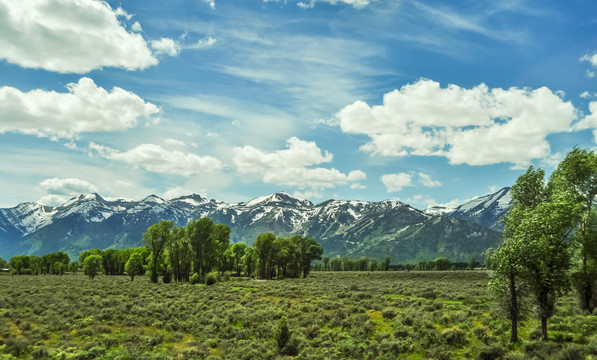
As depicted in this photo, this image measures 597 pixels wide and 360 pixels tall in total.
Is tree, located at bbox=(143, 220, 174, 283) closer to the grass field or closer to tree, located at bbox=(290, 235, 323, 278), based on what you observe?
the grass field

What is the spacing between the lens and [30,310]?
1304 inches

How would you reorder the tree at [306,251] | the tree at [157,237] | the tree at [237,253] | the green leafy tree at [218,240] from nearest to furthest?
1. the tree at [157,237]
2. the green leafy tree at [218,240]
3. the tree at [306,251]
4. the tree at [237,253]

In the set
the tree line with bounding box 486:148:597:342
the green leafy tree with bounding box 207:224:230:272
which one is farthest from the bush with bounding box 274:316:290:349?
the green leafy tree with bounding box 207:224:230:272

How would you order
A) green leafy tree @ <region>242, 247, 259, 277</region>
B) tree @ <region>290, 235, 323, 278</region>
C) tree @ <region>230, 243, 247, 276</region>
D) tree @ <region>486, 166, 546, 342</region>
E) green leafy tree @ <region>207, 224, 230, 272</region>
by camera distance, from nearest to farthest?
tree @ <region>486, 166, 546, 342</region> < green leafy tree @ <region>207, 224, 230, 272</region> < green leafy tree @ <region>242, 247, 259, 277</region> < tree @ <region>290, 235, 323, 278</region> < tree @ <region>230, 243, 247, 276</region>

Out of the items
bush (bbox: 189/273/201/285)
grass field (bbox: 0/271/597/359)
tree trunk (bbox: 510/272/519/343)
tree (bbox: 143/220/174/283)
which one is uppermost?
tree (bbox: 143/220/174/283)

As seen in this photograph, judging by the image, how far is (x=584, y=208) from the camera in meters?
33.0

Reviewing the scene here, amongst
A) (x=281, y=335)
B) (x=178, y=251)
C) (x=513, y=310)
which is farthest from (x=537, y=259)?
(x=178, y=251)

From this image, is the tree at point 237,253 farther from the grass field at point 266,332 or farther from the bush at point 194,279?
the grass field at point 266,332

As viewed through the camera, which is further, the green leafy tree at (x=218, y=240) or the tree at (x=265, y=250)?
the tree at (x=265, y=250)

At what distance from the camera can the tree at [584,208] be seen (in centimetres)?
3052

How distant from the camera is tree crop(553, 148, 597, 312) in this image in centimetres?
3052

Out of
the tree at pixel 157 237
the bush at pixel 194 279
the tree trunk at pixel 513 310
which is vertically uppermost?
the tree at pixel 157 237

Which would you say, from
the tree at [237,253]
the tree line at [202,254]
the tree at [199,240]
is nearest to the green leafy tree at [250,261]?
the tree line at [202,254]

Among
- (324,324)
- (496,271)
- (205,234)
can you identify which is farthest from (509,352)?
(205,234)
